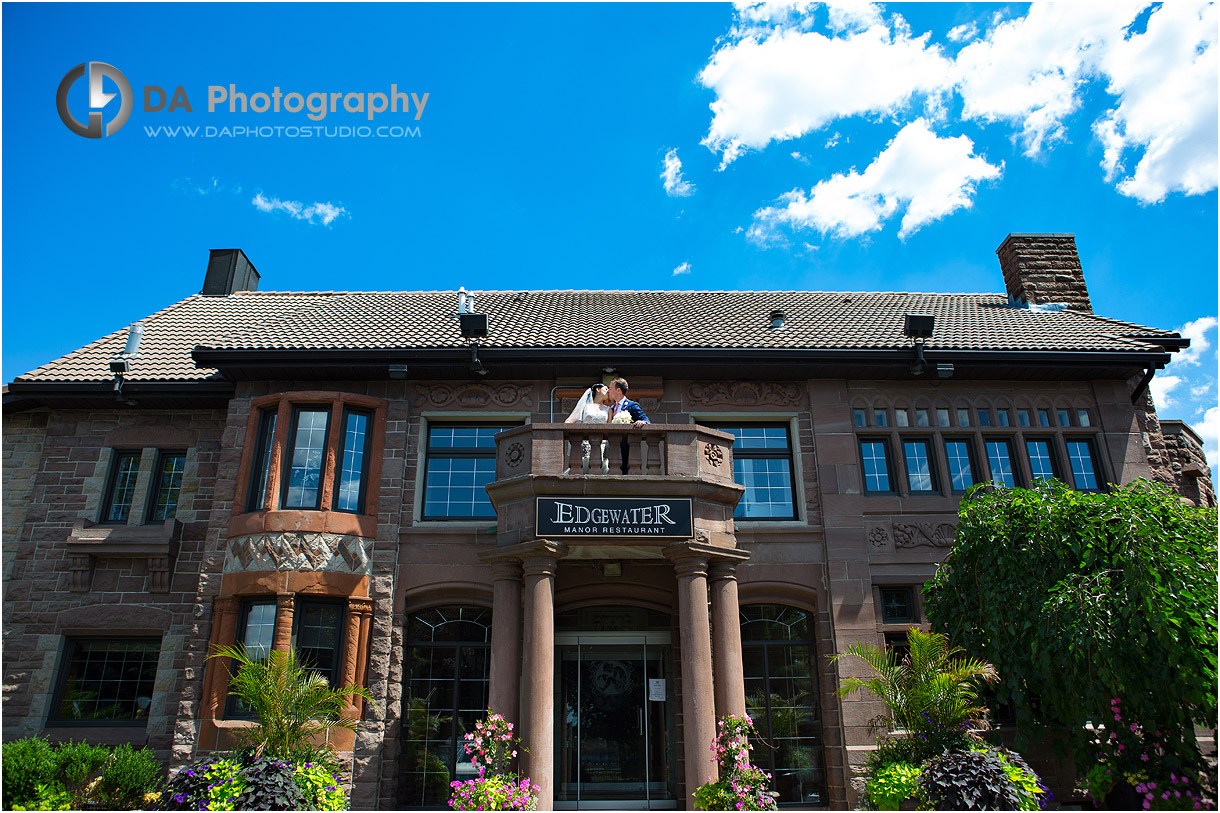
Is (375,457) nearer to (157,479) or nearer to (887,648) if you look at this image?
(157,479)

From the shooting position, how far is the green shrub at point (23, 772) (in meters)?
9.10

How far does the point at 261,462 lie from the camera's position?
40.1 ft

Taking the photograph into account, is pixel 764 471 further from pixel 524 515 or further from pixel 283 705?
pixel 283 705

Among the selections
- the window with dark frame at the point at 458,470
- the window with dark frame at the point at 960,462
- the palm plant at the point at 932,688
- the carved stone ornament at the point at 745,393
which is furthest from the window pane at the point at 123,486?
the window with dark frame at the point at 960,462

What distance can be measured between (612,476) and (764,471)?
12.8ft

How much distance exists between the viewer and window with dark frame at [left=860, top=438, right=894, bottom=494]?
12.7 m

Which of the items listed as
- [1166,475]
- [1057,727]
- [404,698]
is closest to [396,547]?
[404,698]

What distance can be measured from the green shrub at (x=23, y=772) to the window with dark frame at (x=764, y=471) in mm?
10006

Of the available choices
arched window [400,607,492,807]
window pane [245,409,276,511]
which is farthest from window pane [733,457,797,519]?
window pane [245,409,276,511]

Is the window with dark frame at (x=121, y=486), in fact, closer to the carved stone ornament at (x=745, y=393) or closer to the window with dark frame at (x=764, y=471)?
the carved stone ornament at (x=745, y=393)

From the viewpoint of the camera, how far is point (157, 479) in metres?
13.0

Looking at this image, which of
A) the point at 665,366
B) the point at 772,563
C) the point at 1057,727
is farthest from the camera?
the point at 665,366

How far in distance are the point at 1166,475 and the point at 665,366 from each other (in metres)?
8.95

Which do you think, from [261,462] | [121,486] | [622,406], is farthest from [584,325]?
[121,486]
